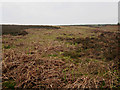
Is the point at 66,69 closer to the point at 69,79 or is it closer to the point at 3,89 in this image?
the point at 69,79

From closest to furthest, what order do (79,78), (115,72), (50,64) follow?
(79,78)
(115,72)
(50,64)

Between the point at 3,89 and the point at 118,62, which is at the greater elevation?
the point at 118,62

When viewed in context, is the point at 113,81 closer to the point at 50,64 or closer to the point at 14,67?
the point at 50,64

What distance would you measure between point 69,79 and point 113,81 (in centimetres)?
162

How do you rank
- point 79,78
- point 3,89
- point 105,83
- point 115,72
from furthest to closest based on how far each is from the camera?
point 115,72 < point 79,78 < point 105,83 < point 3,89

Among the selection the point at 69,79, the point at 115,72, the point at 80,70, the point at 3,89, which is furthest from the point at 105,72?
the point at 3,89

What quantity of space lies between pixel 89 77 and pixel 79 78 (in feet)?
1.35

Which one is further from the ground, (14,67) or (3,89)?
(14,67)

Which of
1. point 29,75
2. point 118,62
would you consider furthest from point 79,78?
point 118,62

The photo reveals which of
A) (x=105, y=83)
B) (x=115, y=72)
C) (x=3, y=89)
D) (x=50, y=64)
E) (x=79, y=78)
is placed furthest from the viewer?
(x=50, y=64)

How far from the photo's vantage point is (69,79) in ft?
10.8

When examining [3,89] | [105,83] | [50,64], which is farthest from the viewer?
[50,64]

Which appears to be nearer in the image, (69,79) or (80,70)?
(69,79)

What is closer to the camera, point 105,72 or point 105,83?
point 105,83
